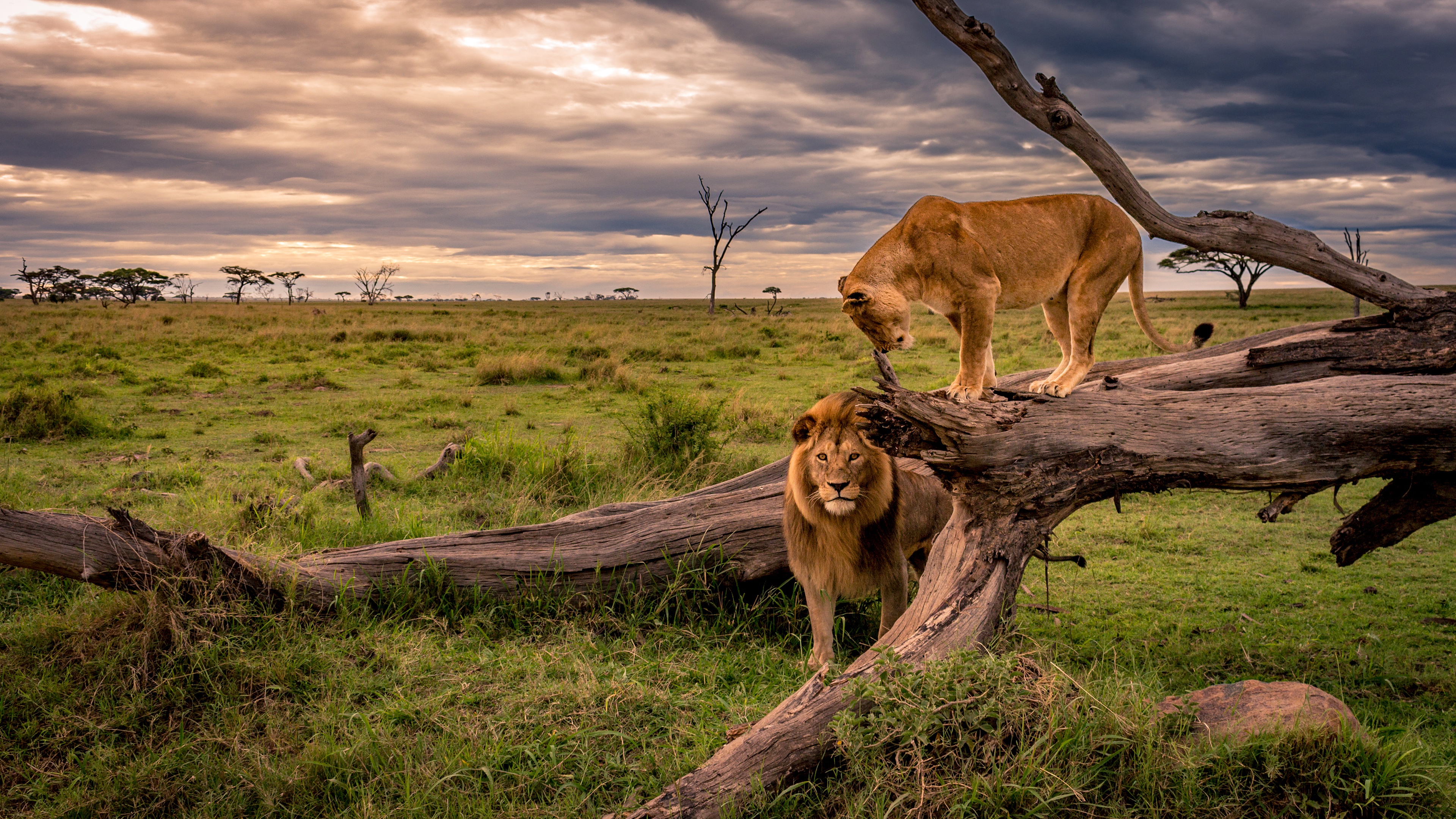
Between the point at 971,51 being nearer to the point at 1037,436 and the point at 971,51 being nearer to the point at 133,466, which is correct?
the point at 1037,436

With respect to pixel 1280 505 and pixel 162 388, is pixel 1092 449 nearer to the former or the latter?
pixel 1280 505

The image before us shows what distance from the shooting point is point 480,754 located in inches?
157

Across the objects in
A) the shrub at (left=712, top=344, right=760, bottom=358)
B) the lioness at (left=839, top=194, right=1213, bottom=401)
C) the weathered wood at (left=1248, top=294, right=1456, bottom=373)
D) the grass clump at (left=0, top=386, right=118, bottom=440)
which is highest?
the lioness at (left=839, top=194, right=1213, bottom=401)

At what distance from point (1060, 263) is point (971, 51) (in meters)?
1.44

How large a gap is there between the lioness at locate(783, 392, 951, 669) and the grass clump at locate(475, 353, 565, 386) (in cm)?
1452

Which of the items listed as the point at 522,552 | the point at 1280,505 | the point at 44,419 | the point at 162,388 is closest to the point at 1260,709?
the point at 1280,505

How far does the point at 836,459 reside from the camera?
177 inches

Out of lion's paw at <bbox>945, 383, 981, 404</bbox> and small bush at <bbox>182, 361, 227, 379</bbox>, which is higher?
lion's paw at <bbox>945, 383, 981, 404</bbox>

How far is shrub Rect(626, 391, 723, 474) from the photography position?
9.70 metres

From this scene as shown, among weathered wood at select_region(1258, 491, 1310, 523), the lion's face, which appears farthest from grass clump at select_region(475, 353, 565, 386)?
weathered wood at select_region(1258, 491, 1310, 523)

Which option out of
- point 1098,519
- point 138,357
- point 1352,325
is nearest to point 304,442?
point 1098,519

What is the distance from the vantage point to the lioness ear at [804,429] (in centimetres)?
459

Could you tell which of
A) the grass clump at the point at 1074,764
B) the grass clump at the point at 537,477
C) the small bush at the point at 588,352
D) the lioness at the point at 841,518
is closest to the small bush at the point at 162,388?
the small bush at the point at 588,352

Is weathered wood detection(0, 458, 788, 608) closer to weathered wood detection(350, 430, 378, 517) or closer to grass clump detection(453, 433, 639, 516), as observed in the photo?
weathered wood detection(350, 430, 378, 517)
